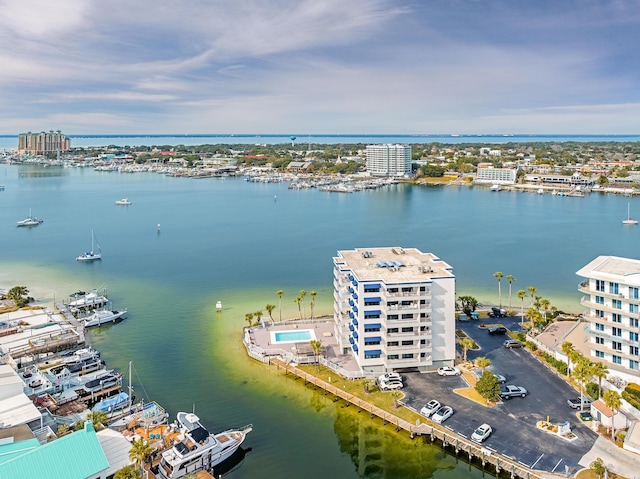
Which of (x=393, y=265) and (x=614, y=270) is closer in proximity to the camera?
(x=614, y=270)

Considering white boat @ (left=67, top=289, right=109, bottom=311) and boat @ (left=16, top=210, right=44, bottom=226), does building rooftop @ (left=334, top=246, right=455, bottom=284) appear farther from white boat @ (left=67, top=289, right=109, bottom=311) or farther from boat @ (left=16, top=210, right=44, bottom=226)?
boat @ (left=16, top=210, right=44, bottom=226)

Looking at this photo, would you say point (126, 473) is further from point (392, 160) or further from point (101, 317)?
point (392, 160)

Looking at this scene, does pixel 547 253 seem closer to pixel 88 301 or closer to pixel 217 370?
pixel 217 370

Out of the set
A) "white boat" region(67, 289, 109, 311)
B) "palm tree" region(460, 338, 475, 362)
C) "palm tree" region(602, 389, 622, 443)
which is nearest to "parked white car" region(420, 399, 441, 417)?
"palm tree" region(460, 338, 475, 362)

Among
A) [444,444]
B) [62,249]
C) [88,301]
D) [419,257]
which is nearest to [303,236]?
[62,249]

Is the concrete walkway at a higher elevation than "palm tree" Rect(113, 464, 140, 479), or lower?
lower

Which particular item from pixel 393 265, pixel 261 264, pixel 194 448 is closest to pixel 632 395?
pixel 393 265

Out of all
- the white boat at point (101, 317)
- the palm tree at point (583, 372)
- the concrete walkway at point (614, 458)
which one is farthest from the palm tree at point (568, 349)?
the white boat at point (101, 317)
